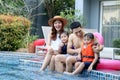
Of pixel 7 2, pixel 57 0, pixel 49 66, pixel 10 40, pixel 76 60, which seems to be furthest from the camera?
pixel 57 0

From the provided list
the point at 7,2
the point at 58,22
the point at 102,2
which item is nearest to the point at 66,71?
the point at 58,22

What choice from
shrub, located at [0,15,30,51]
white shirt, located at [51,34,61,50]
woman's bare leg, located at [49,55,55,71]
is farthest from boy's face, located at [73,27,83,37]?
shrub, located at [0,15,30,51]

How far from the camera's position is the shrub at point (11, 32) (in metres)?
10.2

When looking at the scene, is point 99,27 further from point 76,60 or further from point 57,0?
point 76,60

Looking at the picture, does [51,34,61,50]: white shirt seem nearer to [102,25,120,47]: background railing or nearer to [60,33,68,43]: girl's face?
[60,33,68,43]: girl's face

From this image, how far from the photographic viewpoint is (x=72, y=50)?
5.67 metres

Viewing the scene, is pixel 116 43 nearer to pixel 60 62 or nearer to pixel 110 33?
pixel 110 33

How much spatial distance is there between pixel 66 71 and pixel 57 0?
9.72m

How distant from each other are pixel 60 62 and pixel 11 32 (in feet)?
16.5

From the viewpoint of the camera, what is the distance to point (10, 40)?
33.7 feet

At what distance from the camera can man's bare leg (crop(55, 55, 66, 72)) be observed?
18.4ft

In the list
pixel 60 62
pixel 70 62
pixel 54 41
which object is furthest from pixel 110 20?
pixel 70 62

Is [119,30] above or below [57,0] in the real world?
below

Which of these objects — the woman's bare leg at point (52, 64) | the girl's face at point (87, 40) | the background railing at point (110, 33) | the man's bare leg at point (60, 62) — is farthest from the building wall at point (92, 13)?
the girl's face at point (87, 40)
